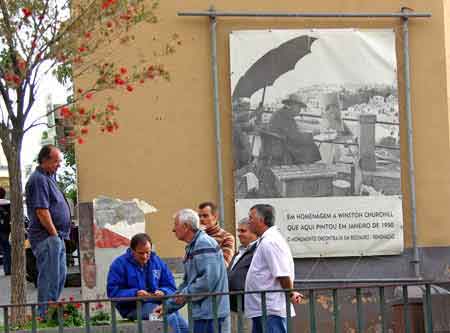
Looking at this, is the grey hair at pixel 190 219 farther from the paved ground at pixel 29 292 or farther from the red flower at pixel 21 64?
the paved ground at pixel 29 292

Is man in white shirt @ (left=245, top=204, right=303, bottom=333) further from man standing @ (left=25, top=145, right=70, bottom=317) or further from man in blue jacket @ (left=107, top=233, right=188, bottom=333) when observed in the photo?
man standing @ (left=25, top=145, right=70, bottom=317)

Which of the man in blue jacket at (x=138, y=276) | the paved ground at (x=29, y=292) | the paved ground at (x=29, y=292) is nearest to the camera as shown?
the man in blue jacket at (x=138, y=276)

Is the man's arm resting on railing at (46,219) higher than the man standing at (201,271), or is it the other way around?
the man's arm resting on railing at (46,219)

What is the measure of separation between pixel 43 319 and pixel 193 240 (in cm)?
196

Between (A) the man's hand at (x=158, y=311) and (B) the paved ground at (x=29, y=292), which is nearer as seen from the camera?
(A) the man's hand at (x=158, y=311)

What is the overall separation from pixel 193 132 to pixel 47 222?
337 cm

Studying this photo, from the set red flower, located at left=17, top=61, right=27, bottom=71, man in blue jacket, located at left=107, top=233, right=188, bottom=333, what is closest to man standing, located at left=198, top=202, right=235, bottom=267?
man in blue jacket, located at left=107, top=233, right=188, bottom=333

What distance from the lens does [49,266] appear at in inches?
442

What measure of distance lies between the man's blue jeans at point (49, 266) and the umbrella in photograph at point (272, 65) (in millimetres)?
3692

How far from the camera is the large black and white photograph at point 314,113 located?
14.1 m

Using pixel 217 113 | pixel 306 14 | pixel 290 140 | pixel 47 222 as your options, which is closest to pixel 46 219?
pixel 47 222

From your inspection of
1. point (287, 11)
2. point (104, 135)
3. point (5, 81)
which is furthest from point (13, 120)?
point (287, 11)

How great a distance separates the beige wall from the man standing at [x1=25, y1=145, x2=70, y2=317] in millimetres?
2639

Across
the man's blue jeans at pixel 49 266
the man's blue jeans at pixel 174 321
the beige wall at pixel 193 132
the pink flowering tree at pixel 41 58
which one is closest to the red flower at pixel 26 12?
the pink flowering tree at pixel 41 58
